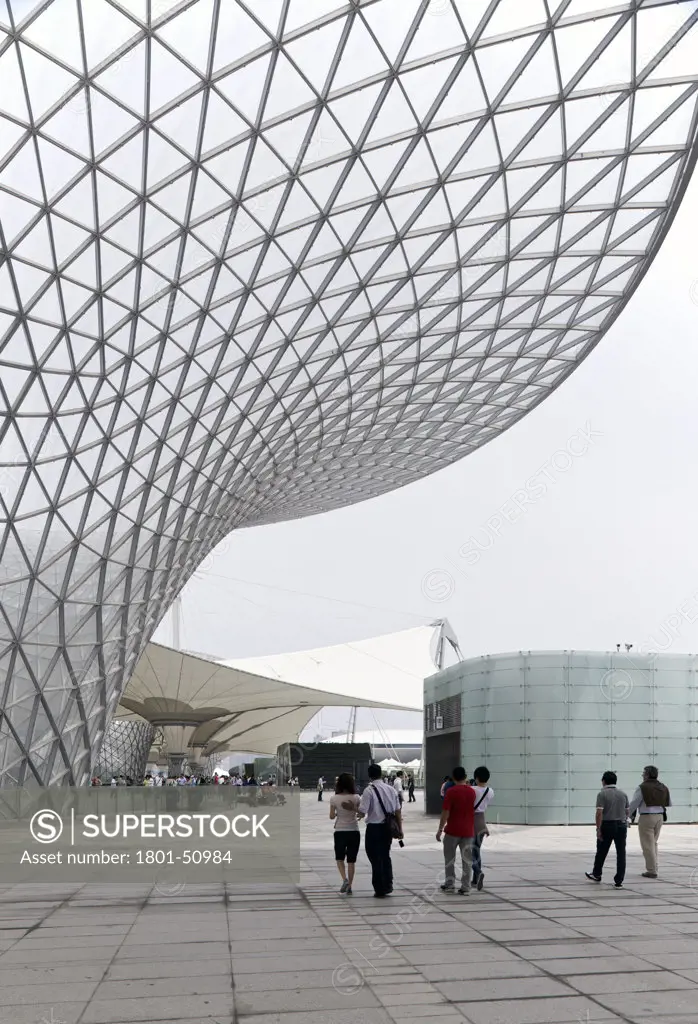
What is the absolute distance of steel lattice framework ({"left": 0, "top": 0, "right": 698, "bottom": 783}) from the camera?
70.3ft

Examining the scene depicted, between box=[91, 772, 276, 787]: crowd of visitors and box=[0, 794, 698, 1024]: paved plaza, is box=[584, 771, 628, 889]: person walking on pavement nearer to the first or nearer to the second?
box=[0, 794, 698, 1024]: paved plaza

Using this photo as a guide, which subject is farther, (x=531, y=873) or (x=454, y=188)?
(x=454, y=188)

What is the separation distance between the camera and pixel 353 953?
418 inches

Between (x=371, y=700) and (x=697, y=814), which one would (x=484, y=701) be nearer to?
(x=697, y=814)

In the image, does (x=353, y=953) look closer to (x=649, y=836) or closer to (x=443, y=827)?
(x=443, y=827)

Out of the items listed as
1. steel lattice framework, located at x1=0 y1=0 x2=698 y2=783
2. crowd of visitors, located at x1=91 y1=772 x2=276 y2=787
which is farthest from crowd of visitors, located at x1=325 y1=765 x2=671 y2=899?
crowd of visitors, located at x1=91 y1=772 x2=276 y2=787

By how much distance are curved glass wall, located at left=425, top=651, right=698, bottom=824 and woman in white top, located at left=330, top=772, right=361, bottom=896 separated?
72.0 ft

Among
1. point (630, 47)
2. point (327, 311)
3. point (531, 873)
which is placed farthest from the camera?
point (327, 311)

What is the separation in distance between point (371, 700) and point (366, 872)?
67545mm

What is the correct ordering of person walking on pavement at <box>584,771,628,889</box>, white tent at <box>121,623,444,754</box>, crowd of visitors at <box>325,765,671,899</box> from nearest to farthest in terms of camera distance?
1. crowd of visitors at <box>325,765,671,899</box>
2. person walking on pavement at <box>584,771,628,889</box>
3. white tent at <box>121,623,444,754</box>

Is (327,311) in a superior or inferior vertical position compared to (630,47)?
inferior

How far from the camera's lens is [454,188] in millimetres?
28219

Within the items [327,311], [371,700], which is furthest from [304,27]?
[371,700]

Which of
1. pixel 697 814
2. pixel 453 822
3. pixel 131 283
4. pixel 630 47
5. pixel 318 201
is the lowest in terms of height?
pixel 697 814
